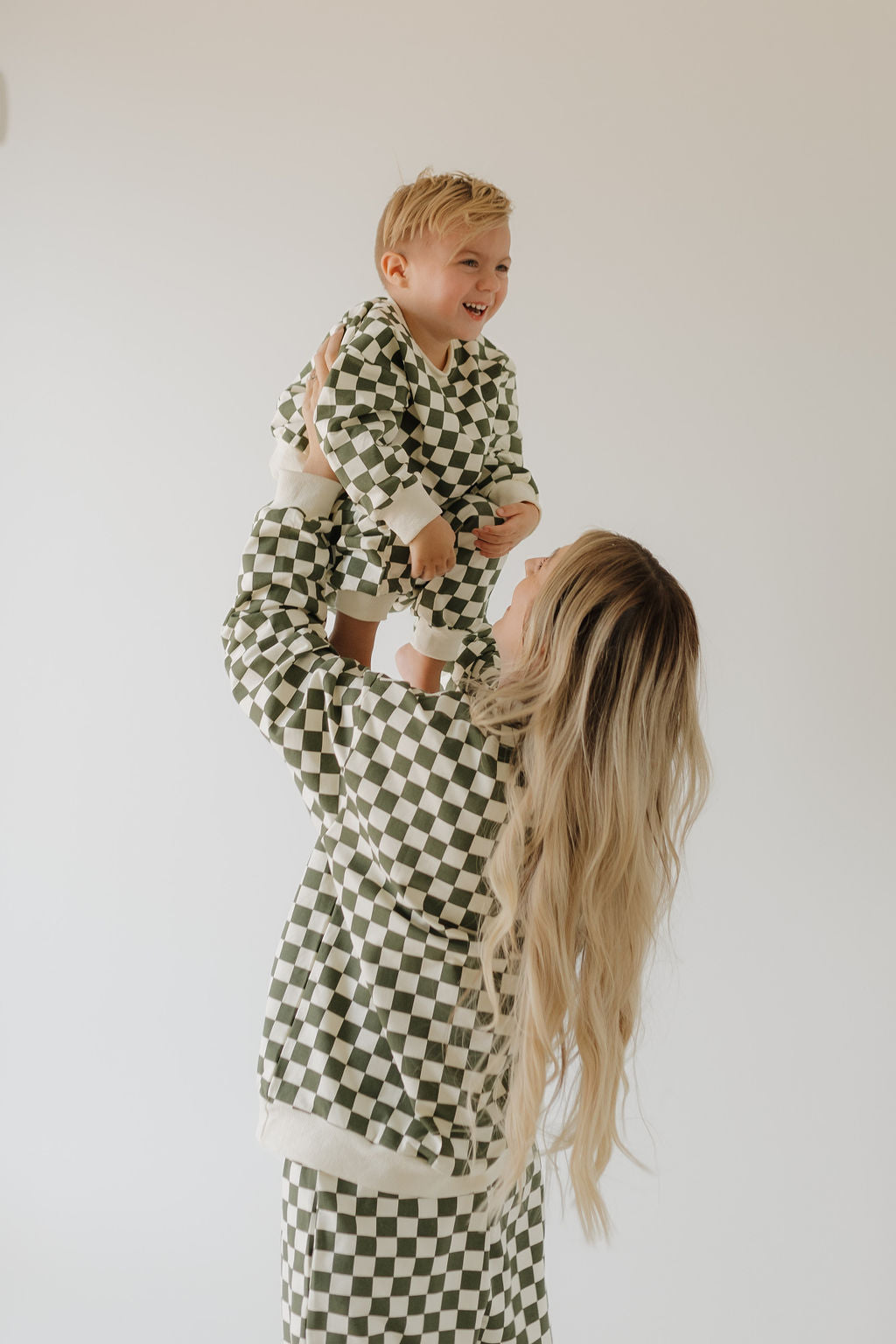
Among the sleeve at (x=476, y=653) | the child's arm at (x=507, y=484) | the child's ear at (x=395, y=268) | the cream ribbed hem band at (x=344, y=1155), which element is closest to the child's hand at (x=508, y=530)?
the child's arm at (x=507, y=484)

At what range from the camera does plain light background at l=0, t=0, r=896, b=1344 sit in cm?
172

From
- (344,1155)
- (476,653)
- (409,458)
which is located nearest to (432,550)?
(409,458)

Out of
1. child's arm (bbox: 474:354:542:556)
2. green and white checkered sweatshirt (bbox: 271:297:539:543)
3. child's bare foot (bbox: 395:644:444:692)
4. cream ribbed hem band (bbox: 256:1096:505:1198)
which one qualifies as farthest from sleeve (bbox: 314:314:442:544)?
cream ribbed hem band (bbox: 256:1096:505:1198)

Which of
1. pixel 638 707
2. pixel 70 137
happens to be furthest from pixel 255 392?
pixel 638 707

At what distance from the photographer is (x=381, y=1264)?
115cm

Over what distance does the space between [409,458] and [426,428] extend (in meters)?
0.04

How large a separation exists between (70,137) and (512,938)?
1575 mm

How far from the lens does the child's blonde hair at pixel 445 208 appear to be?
46.0 inches

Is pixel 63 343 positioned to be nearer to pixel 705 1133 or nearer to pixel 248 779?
pixel 248 779

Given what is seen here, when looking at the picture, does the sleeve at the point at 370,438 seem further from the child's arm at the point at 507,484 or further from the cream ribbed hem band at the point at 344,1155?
the cream ribbed hem band at the point at 344,1155

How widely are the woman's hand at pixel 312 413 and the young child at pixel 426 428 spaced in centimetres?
2

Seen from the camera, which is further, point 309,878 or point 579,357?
point 579,357

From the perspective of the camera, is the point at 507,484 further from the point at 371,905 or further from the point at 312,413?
the point at 371,905

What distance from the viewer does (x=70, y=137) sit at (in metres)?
2.00
